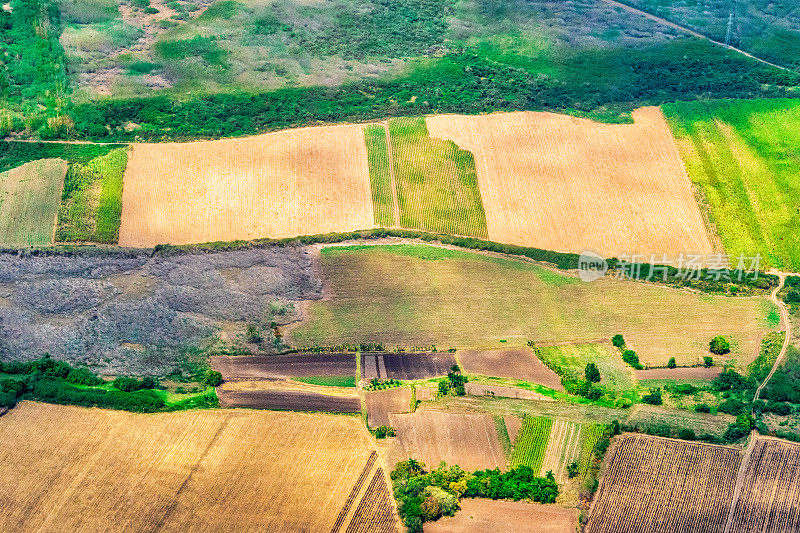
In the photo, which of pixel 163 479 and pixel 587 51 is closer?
pixel 163 479

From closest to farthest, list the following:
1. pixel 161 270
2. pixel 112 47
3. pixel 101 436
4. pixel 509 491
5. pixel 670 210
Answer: pixel 509 491 < pixel 101 436 < pixel 161 270 < pixel 670 210 < pixel 112 47

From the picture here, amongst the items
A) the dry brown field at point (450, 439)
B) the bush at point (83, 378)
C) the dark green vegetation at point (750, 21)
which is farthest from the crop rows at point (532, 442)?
the dark green vegetation at point (750, 21)

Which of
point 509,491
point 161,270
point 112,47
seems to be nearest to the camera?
point 509,491

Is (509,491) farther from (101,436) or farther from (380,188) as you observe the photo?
(380,188)

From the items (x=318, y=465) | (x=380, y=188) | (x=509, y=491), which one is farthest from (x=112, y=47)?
(x=509, y=491)

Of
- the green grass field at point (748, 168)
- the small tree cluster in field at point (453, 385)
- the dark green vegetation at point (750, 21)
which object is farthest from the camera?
the dark green vegetation at point (750, 21)

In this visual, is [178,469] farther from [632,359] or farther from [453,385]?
[632,359]

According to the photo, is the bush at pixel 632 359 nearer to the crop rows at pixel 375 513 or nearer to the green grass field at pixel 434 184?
the green grass field at pixel 434 184
